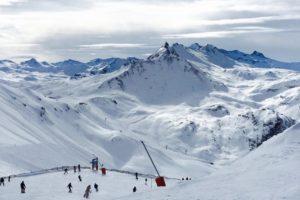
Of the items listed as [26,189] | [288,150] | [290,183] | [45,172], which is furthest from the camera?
[45,172]

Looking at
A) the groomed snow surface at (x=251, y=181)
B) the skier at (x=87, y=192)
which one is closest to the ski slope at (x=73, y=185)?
the groomed snow surface at (x=251, y=181)

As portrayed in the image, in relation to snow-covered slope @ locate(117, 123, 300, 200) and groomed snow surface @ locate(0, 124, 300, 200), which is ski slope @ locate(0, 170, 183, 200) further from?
snow-covered slope @ locate(117, 123, 300, 200)

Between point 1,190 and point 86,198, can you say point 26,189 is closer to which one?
point 1,190

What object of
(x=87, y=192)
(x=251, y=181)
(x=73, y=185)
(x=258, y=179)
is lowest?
(x=73, y=185)

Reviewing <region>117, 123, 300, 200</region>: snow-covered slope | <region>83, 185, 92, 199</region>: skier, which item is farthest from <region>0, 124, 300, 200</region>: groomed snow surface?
<region>83, 185, 92, 199</region>: skier

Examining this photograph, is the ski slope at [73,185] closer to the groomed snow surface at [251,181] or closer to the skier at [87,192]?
the groomed snow surface at [251,181]

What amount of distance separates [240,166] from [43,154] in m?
151

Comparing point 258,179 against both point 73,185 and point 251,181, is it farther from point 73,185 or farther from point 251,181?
point 73,185

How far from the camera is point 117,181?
260ft

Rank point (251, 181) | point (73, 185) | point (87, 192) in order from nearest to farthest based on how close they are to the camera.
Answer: point (251, 181)
point (87, 192)
point (73, 185)

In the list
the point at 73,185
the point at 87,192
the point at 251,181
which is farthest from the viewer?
the point at 73,185

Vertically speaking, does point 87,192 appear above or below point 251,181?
below

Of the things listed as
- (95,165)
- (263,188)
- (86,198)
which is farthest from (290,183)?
(95,165)

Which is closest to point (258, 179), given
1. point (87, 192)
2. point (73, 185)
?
point (87, 192)
